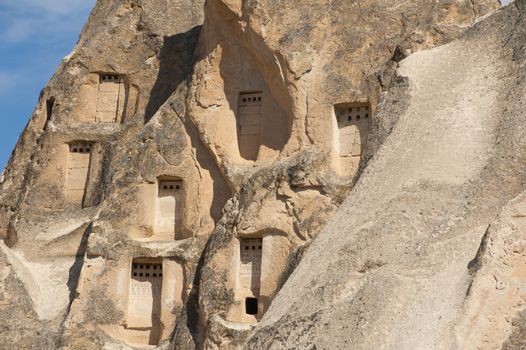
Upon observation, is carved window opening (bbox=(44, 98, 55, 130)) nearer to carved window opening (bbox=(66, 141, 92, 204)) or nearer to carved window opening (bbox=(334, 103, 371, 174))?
carved window opening (bbox=(66, 141, 92, 204))

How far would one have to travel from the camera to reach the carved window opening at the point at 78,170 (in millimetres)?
22344

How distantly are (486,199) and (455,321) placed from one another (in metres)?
1.13

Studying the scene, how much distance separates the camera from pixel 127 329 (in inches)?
770

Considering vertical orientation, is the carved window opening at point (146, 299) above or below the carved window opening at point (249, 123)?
below

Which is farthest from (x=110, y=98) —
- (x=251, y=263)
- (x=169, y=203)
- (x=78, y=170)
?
(x=251, y=263)

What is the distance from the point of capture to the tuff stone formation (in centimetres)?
709

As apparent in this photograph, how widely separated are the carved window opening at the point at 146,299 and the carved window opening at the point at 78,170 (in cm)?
302

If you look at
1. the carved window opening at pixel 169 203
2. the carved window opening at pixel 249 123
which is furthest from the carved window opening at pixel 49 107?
the carved window opening at pixel 249 123

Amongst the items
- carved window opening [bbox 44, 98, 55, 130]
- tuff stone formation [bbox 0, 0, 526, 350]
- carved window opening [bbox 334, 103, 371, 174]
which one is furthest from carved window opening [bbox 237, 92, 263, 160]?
carved window opening [bbox 44, 98, 55, 130]

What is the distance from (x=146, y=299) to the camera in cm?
1973

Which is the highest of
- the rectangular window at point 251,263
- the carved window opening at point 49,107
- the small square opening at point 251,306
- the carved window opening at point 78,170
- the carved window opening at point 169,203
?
the carved window opening at point 49,107

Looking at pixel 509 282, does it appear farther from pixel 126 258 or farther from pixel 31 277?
pixel 31 277

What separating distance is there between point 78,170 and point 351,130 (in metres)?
6.86

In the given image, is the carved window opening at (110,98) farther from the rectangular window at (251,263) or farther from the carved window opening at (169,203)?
the rectangular window at (251,263)
